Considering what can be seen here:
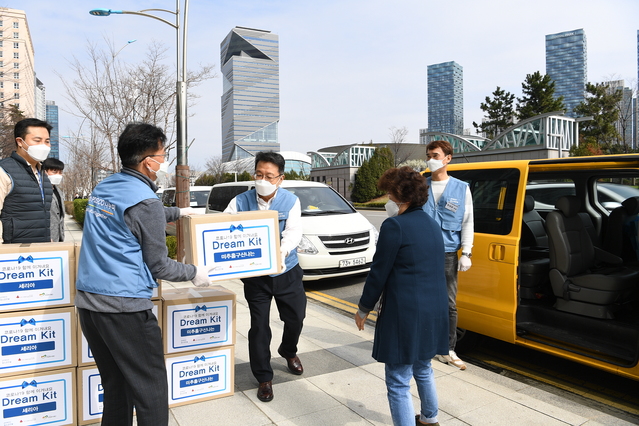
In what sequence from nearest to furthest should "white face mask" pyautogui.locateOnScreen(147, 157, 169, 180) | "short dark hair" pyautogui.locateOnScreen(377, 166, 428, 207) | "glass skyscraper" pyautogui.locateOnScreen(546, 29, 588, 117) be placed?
"white face mask" pyautogui.locateOnScreen(147, 157, 169, 180) < "short dark hair" pyautogui.locateOnScreen(377, 166, 428, 207) < "glass skyscraper" pyautogui.locateOnScreen(546, 29, 588, 117)

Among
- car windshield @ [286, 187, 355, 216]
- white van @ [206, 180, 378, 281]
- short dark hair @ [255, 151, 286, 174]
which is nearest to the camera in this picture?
short dark hair @ [255, 151, 286, 174]

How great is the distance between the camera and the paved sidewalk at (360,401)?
A: 128 inches

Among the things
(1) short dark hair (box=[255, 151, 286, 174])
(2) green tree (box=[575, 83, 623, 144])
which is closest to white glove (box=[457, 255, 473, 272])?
(1) short dark hair (box=[255, 151, 286, 174])

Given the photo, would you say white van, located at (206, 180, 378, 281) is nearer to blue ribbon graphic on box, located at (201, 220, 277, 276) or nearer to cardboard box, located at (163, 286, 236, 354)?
cardboard box, located at (163, 286, 236, 354)

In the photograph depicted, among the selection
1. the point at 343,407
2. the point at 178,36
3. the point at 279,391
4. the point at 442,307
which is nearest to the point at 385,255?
the point at 442,307

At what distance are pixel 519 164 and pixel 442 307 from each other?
2.09 m

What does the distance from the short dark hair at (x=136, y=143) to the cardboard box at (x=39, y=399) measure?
160 centimetres

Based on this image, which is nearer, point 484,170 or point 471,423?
point 471,423

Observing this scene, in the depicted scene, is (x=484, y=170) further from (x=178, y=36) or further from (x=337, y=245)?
(x=178, y=36)

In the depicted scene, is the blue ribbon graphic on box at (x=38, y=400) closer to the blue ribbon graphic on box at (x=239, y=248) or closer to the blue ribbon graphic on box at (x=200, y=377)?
the blue ribbon graphic on box at (x=200, y=377)

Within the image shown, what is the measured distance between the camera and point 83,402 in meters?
3.16

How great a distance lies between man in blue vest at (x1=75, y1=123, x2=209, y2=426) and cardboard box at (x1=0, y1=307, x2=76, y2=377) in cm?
72

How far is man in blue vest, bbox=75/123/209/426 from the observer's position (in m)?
2.36

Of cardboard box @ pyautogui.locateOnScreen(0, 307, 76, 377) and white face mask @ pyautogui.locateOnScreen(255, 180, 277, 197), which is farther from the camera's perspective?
white face mask @ pyautogui.locateOnScreen(255, 180, 277, 197)
